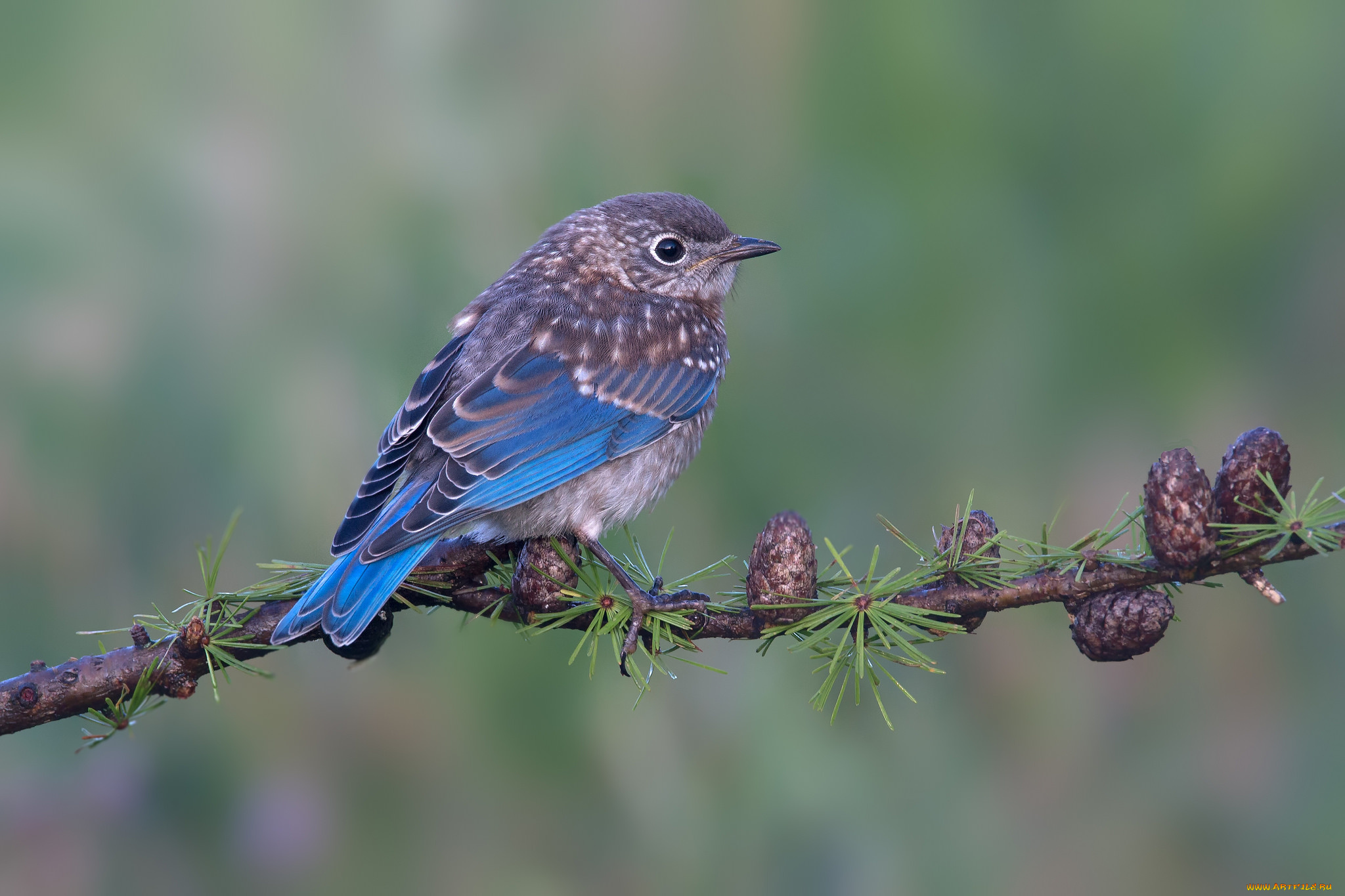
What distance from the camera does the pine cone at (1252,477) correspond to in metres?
1.80

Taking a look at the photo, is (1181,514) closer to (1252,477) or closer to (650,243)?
(1252,477)

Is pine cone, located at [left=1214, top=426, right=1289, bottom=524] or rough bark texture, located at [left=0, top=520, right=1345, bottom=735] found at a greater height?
pine cone, located at [left=1214, top=426, right=1289, bottom=524]

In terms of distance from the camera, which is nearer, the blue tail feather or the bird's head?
the blue tail feather

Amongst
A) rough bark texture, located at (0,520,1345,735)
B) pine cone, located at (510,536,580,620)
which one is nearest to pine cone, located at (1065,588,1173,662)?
rough bark texture, located at (0,520,1345,735)

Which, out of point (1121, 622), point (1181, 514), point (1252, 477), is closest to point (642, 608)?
point (1121, 622)

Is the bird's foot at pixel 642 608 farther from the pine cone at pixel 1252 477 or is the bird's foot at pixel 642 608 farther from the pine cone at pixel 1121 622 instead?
the pine cone at pixel 1252 477

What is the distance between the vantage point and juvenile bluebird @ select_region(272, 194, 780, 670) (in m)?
2.49

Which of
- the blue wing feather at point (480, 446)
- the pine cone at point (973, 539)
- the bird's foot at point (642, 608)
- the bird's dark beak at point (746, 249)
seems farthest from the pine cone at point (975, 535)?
the bird's dark beak at point (746, 249)

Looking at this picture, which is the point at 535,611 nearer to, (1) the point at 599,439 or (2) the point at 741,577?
(2) the point at 741,577

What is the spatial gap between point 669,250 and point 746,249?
27 cm

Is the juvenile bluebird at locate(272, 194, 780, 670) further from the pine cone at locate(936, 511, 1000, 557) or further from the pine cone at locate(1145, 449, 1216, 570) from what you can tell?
the pine cone at locate(1145, 449, 1216, 570)

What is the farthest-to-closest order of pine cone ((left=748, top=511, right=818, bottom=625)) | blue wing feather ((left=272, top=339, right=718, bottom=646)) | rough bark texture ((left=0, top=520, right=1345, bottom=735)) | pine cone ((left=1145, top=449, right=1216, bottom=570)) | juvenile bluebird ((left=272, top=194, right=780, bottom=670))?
juvenile bluebird ((left=272, top=194, right=780, bottom=670)), blue wing feather ((left=272, top=339, right=718, bottom=646)), pine cone ((left=748, top=511, right=818, bottom=625)), rough bark texture ((left=0, top=520, right=1345, bottom=735)), pine cone ((left=1145, top=449, right=1216, bottom=570))

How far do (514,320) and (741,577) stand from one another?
131cm

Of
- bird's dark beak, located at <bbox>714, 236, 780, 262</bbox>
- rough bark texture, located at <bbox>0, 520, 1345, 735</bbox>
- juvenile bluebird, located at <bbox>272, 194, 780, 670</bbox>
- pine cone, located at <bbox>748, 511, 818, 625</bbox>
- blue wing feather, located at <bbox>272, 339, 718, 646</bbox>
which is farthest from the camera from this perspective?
bird's dark beak, located at <bbox>714, 236, 780, 262</bbox>
